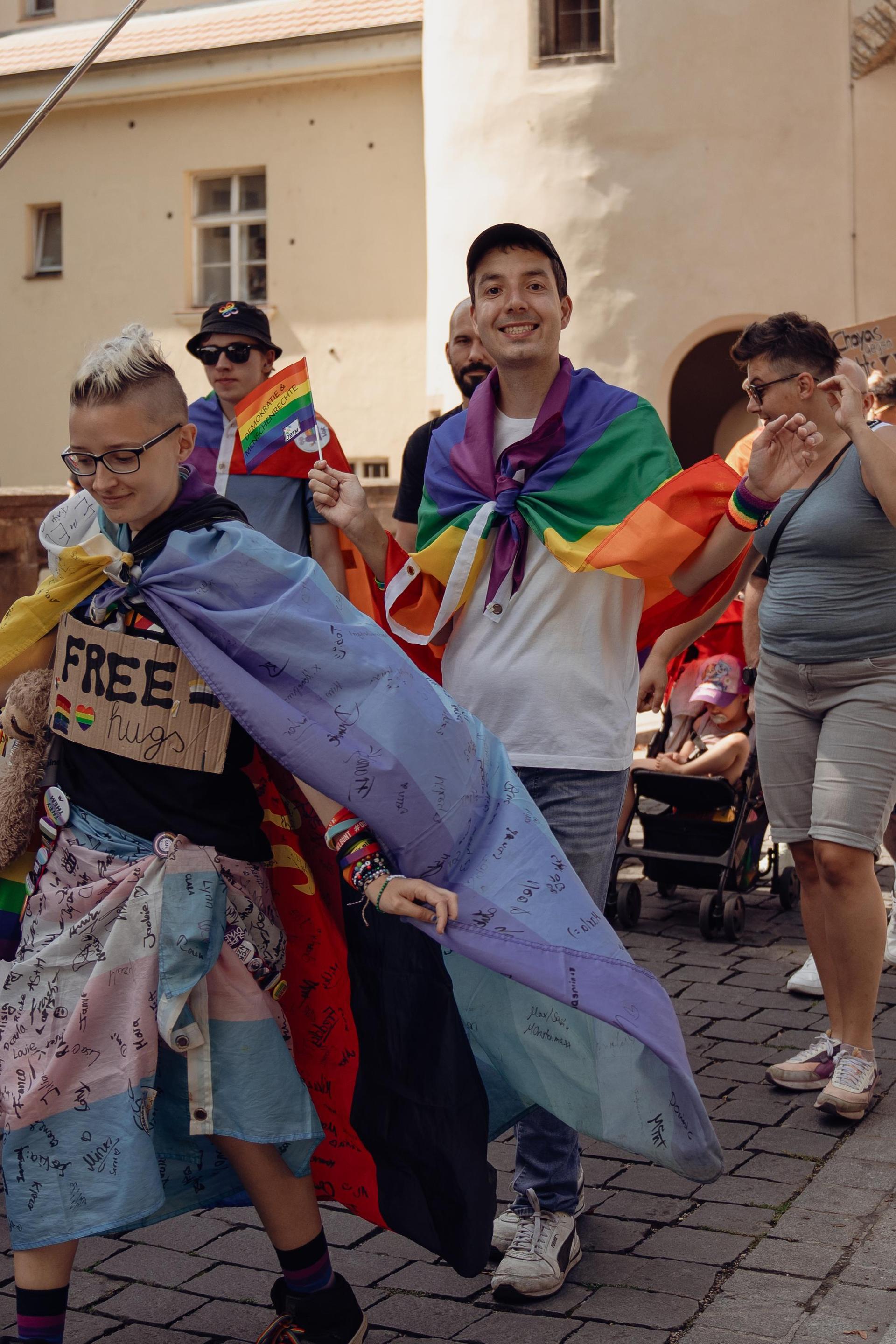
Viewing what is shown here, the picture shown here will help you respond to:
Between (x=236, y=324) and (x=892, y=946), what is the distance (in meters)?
3.32

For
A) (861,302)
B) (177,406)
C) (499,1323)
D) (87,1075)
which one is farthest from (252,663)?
(861,302)

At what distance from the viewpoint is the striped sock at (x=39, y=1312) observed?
283 cm

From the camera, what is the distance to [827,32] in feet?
53.2

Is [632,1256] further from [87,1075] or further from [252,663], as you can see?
[252,663]

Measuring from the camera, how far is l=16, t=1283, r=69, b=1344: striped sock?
9.29 ft

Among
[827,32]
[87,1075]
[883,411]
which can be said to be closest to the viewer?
[87,1075]

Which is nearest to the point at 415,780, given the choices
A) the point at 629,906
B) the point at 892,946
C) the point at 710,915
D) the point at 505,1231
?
the point at 505,1231

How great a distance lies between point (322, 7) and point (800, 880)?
17.8 m

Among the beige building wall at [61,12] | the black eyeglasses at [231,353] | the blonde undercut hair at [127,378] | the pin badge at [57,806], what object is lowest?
the pin badge at [57,806]

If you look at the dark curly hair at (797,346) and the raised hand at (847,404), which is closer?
the raised hand at (847,404)

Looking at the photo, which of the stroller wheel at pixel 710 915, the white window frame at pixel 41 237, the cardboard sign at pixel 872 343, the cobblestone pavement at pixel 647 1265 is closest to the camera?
the cobblestone pavement at pixel 647 1265

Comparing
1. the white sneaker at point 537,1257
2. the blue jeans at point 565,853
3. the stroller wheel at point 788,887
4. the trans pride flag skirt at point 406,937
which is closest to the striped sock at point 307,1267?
the trans pride flag skirt at point 406,937

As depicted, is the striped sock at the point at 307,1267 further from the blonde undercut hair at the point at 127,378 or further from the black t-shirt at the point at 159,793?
the blonde undercut hair at the point at 127,378

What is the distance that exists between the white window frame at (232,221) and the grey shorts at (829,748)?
1703 cm
